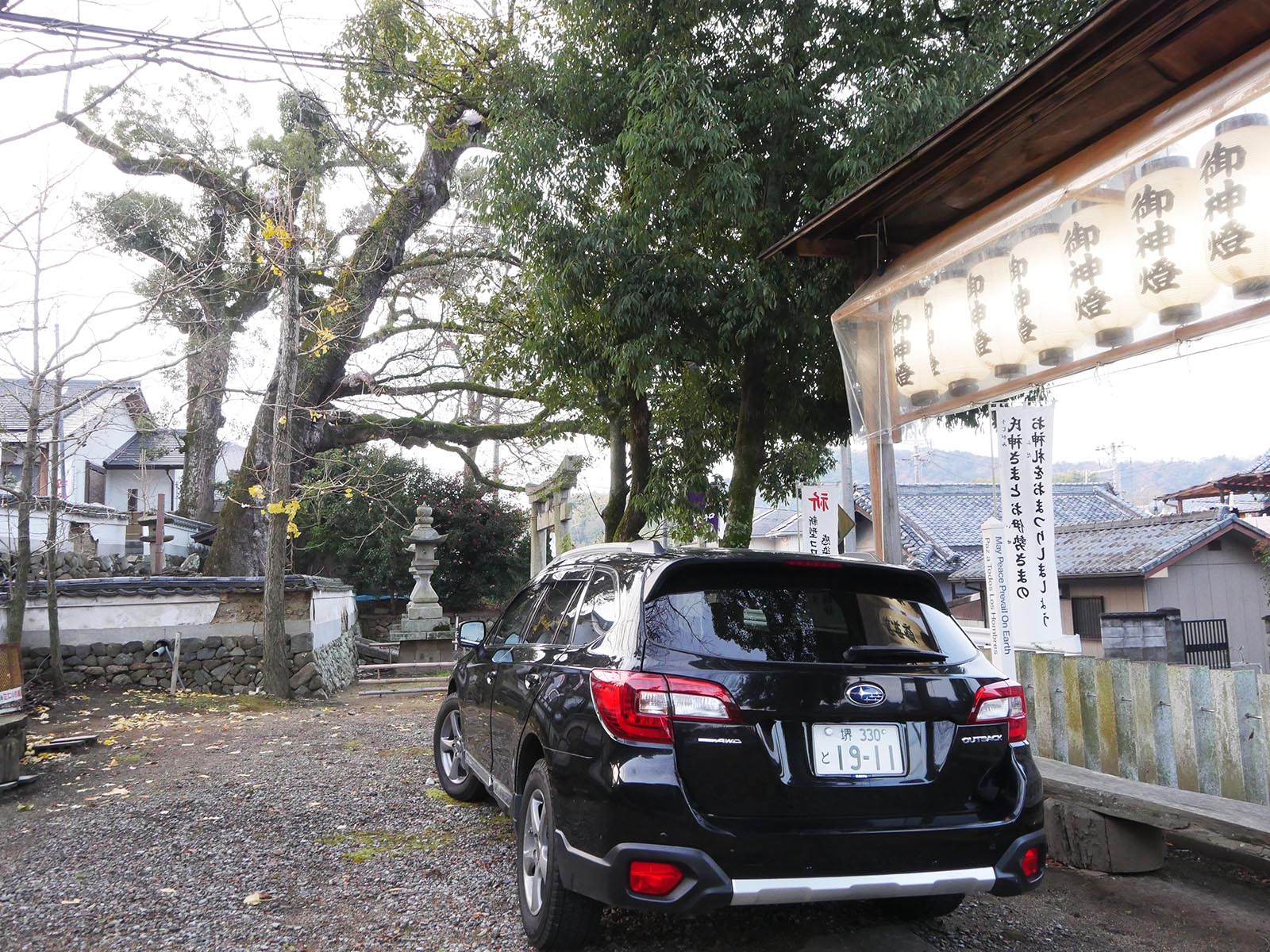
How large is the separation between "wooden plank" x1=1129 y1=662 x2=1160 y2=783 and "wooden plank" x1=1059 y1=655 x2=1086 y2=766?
359mm

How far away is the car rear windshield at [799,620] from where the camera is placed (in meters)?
3.15

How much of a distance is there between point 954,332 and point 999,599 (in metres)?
2.43

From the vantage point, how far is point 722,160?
7.20 m

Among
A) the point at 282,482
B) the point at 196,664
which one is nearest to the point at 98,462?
the point at 196,664

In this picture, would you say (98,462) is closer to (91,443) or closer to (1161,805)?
(91,443)

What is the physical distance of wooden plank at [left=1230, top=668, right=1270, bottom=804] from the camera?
4.39m

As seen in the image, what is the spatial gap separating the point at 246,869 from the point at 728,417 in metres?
6.79

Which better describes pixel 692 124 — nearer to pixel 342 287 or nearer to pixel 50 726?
pixel 50 726

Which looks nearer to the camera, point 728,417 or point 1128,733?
point 1128,733

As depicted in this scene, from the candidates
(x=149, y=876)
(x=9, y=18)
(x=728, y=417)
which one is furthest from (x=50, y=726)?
(x=728, y=417)

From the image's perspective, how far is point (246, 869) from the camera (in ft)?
14.7

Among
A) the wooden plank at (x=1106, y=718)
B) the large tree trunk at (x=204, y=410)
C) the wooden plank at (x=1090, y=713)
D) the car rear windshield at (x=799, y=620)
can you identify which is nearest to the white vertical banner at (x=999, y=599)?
the wooden plank at (x=1090, y=713)

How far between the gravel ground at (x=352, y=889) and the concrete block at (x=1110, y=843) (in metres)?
0.07

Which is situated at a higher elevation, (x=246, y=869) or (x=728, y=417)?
(x=728, y=417)
